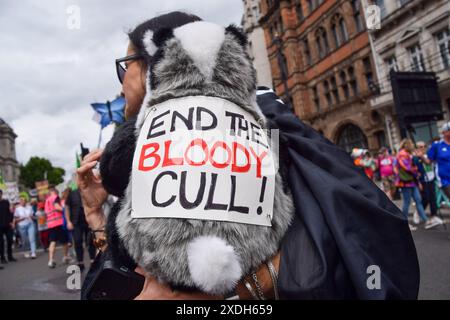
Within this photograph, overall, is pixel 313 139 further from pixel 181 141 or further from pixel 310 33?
pixel 310 33

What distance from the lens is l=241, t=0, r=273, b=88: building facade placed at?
32719 mm

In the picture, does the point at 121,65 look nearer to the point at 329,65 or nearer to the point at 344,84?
the point at 344,84

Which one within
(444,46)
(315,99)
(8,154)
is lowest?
(444,46)

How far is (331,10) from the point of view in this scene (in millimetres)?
24188

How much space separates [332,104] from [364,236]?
26.3 metres

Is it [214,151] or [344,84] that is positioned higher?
[344,84]

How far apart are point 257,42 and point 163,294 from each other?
3579cm

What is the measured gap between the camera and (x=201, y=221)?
0.99 m

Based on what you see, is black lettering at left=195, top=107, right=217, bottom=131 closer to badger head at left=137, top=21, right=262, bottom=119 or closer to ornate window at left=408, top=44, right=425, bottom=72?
badger head at left=137, top=21, right=262, bottom=119

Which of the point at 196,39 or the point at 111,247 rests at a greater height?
the point at 196,39

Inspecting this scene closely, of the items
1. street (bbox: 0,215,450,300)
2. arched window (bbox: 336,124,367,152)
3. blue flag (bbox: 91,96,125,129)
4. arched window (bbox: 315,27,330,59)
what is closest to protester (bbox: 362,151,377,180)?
street (bbox: 0,215,450,300)

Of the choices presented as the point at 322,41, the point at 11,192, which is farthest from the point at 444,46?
the point at 11,192

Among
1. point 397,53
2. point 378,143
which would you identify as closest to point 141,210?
point 397,53
